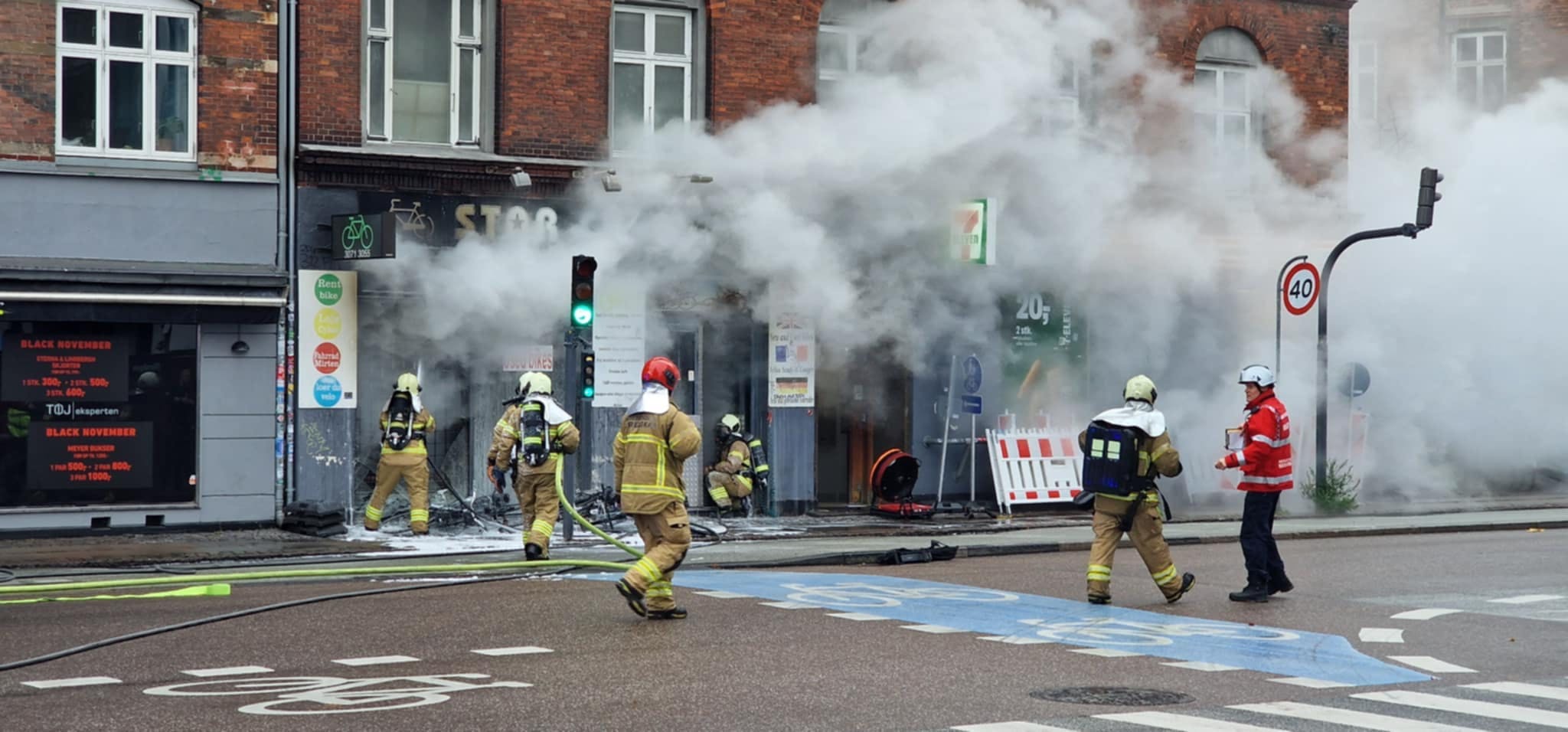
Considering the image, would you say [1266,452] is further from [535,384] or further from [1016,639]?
[535,384]

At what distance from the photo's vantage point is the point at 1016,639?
36.7 feet

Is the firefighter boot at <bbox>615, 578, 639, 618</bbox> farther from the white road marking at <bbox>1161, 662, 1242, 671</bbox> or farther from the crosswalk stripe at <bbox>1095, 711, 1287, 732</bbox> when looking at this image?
the crosswalk stripe at <bbox>1095, 711, 1287, 732</bbox>

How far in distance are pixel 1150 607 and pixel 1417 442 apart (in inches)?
625

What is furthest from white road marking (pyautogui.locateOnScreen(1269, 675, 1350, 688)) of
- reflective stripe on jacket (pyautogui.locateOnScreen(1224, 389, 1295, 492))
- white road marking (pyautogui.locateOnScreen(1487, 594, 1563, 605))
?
white road marking (pyautogui.locateOnScreen(1487, 594, 1563, 605))

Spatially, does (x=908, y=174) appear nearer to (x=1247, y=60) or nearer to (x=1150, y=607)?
(x=1247, y=60)

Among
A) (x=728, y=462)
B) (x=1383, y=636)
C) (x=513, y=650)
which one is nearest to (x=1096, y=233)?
(x=728, y=462)

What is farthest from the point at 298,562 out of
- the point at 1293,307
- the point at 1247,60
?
the point at 1247,60

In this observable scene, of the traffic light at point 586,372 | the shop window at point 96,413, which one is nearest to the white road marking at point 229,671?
the traffic light at point 586,372

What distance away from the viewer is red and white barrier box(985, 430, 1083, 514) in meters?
23.9

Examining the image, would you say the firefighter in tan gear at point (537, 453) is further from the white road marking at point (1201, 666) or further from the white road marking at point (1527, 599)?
the white road marking at point (1527, 599)

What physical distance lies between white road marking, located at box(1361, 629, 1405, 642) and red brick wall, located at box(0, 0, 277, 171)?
13187mm

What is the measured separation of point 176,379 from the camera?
786 inches

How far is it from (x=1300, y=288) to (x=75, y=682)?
1663 centimetres

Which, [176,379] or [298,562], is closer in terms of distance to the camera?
[298,562]
